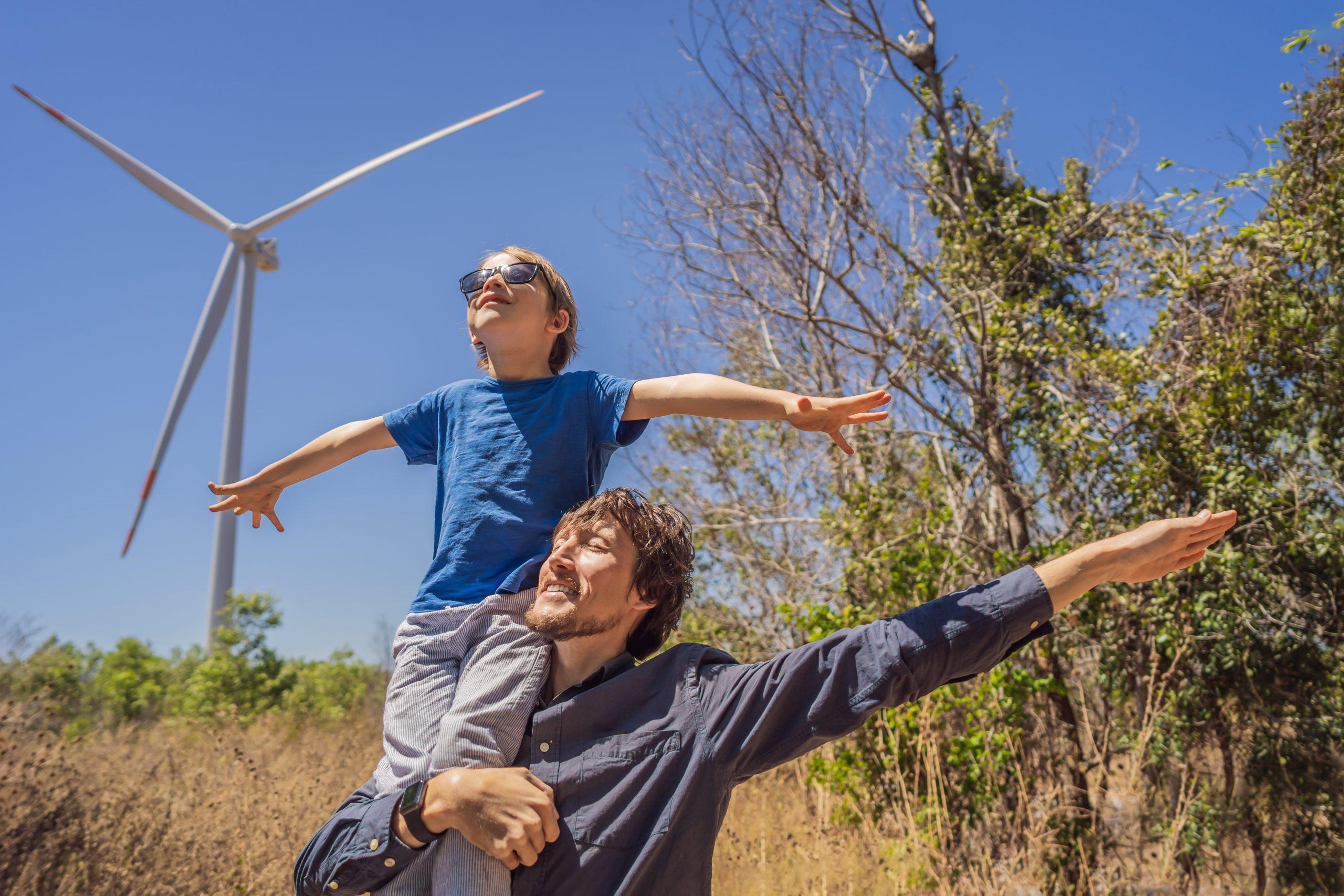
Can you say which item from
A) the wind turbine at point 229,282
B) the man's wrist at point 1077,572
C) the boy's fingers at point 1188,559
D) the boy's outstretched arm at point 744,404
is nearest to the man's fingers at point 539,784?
the boy's outstretched arm at point 744,404

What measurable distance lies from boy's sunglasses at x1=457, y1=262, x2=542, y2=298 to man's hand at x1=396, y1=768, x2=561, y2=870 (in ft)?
4.15

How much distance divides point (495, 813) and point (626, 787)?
0.89 feet

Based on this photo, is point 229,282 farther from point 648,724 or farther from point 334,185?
point 648,724

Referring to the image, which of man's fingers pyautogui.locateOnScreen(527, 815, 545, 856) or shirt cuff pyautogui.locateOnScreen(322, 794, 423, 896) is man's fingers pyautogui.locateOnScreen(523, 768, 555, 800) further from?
shirt cuff pyautogui.locateOnScreen(322, 794, 423, 896)

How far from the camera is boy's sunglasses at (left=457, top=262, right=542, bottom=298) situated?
245cm

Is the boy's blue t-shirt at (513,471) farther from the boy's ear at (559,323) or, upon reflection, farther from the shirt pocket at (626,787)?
the shirt pocket at (626,787)

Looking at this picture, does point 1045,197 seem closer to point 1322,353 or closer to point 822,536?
point 1322,353

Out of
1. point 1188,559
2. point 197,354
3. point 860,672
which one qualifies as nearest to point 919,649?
point 860,672

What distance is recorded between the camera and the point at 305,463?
2.55 m

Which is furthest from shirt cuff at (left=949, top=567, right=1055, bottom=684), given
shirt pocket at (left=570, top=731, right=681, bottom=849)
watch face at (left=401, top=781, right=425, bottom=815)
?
watch face at (left=401, top=781, right=425, bottom=815)

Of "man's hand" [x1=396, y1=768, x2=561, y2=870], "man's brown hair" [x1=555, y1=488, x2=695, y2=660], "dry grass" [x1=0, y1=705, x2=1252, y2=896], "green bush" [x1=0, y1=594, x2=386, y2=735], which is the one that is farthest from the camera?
"green bush" [x1=0, y1=594, x2=386, y2=735]

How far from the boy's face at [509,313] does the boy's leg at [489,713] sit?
73 centimetres

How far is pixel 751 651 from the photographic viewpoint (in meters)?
9.53

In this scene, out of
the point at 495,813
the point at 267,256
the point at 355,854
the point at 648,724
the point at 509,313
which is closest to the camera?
the point at 495,813
